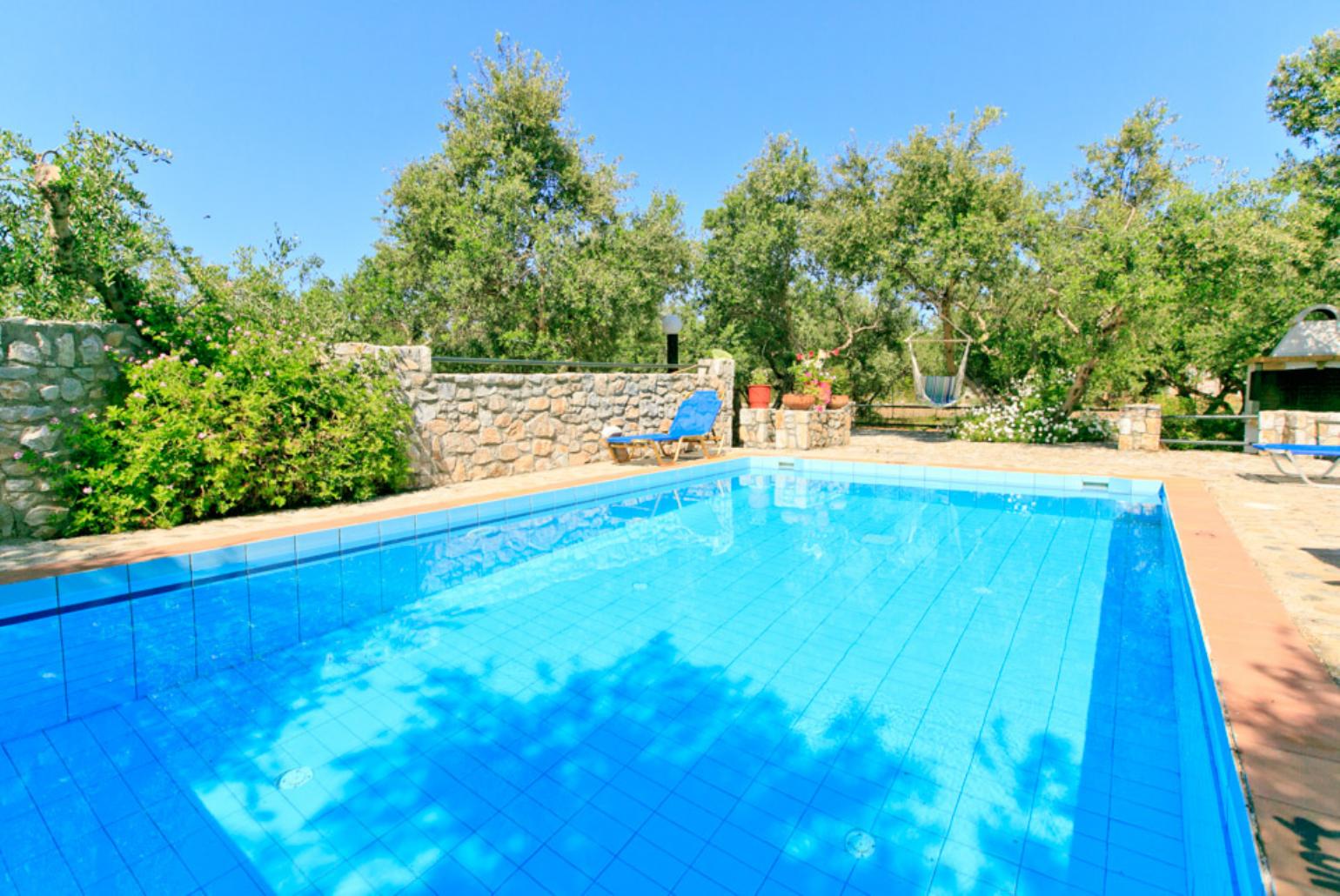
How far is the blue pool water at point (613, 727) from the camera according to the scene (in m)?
1.74

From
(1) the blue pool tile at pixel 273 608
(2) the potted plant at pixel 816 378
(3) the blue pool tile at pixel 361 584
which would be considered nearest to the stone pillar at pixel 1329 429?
(2) the potted plant at pixel 816 378

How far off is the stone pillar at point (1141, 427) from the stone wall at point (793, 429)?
4033 millimetres

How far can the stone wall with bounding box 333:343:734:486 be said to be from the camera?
6465mm

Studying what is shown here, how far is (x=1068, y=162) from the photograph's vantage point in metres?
14.4

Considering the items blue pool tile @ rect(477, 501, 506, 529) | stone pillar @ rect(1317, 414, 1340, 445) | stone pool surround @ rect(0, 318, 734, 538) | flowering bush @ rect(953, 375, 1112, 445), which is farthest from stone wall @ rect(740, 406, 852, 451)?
stone pillar @ rect(1317, 414, 1340, 445)

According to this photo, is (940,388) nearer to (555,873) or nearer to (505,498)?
(505,498)

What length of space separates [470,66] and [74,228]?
7.99 m

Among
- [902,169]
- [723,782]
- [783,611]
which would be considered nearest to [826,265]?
[902,169]

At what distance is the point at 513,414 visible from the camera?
290 inches

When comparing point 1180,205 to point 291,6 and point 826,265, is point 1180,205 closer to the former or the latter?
point 826,265

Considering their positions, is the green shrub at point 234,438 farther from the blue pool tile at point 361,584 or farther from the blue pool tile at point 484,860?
the blue pool tile at point 484,860

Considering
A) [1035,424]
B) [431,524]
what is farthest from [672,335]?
[1035,424]

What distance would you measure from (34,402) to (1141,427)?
12.5m

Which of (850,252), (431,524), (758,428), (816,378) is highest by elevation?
(850,252)
